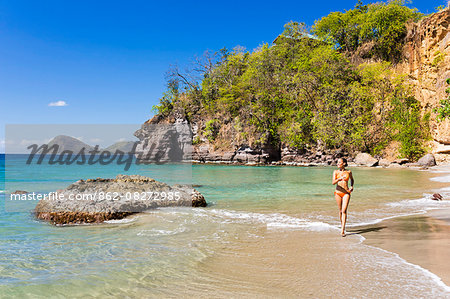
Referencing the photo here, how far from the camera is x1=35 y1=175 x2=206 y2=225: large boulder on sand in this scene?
297 inches

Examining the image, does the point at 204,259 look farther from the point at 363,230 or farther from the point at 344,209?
the point at 363,230

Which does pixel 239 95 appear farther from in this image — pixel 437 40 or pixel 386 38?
pixel 437 40

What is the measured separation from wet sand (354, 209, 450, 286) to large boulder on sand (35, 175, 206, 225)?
5450 millimetres

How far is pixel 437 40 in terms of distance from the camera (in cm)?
3094

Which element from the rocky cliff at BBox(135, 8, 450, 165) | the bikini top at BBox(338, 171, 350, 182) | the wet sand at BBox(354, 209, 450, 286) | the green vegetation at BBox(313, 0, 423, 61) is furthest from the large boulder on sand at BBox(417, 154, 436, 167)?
the bikini top at BBox(338, 171, 350, 182)

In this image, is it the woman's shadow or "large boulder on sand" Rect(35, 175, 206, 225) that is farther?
"large boulder on sand" Rect(35, 175, 206, 225)

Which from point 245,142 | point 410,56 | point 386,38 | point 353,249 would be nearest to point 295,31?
point 386,38

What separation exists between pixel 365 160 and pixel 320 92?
11660mm

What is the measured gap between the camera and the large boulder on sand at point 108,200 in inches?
297

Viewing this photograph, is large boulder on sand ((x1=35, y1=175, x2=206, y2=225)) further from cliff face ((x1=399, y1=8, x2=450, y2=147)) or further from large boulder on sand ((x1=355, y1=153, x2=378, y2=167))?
cliff face ((x1=399, y1=8, x2=450, y2=147))

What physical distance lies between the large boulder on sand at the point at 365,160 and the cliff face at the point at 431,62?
6.17 m

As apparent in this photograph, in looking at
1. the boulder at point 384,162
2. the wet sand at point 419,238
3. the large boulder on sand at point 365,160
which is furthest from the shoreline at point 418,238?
the large boulder on sand at point 365,160

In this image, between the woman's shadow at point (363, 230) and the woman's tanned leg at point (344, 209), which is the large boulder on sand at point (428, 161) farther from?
the woman's tanned leg at point (344, 209)

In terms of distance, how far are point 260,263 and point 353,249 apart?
182cm
